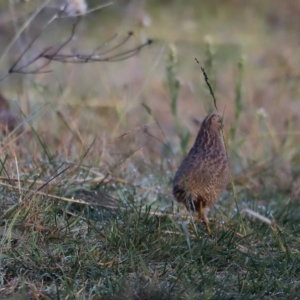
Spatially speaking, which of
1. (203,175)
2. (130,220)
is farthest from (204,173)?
(130,220)

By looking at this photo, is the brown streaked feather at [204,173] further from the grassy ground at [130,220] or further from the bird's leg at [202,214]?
the grassy ground at [130,220]

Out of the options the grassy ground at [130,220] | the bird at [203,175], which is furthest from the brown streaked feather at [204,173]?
the grassy ground at [130,220]

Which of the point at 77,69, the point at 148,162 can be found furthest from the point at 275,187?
the point at 77,69

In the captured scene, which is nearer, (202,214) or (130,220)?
(130,220)

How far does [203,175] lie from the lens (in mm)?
3459

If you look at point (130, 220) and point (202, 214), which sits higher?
point (130, 220)

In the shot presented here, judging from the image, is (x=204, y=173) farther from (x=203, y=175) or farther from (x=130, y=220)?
(x=130, y=220)

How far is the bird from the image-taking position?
3.45 meters

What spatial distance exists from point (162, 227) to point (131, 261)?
1.66 ft

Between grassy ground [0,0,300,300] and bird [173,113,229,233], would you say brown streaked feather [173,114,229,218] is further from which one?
grassy ground [0,0,300,300]

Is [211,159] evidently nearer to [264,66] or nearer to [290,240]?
[290,240]

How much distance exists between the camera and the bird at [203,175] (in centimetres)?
345

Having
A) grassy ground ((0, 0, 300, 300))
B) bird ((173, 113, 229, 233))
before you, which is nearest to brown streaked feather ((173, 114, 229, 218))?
bird ((173, 113, 229, 233))

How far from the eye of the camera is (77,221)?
3.39 metres
